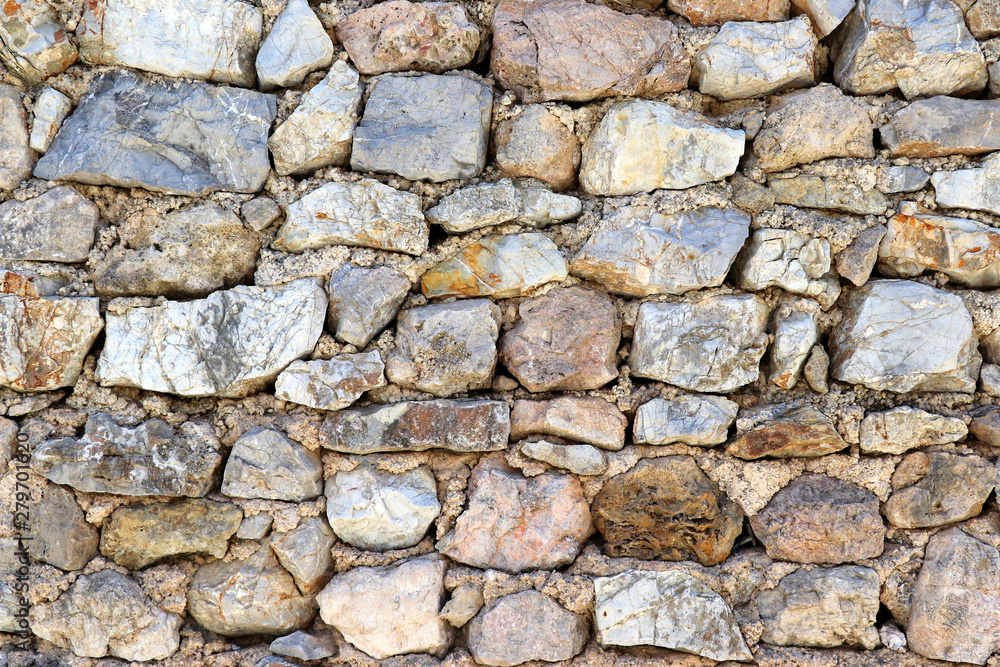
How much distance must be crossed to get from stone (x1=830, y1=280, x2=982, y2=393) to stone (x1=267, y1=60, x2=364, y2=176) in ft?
5.63

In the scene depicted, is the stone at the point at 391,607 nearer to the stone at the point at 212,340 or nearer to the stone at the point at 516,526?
the stone at the point at 516,526

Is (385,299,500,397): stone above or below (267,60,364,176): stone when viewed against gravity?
below

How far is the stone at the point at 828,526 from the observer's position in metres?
1.95

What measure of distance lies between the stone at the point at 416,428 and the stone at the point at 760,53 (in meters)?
1.29

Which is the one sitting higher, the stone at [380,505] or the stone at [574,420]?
the stone at [574,420]

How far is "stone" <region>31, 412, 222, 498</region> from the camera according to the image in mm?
1939

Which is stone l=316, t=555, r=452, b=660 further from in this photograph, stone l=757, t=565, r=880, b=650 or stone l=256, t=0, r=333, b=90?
stone l=256, t=0, r=333, b=90

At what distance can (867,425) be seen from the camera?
194cm

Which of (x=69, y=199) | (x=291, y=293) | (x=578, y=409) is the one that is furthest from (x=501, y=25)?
(x=69, y=199)

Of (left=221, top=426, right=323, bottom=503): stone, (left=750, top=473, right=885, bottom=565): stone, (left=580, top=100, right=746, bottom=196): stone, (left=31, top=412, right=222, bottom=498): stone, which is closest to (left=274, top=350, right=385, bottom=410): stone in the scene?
(left=221, top=426, right=323, bottom=503): stone

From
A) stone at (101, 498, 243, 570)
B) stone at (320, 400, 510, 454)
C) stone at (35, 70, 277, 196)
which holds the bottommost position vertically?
stone at (101, 498, 243, 570)

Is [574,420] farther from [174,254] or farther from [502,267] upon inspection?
[174,254]

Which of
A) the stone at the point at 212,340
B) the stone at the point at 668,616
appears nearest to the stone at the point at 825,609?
the stone at the point at 668,616

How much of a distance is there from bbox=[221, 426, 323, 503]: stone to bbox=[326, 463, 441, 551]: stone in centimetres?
12
